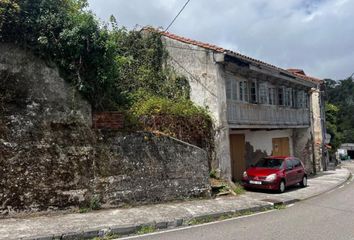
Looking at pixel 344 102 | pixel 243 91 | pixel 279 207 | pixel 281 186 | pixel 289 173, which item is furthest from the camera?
pixel 344 102

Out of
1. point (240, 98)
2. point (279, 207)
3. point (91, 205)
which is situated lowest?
point (279, 207)

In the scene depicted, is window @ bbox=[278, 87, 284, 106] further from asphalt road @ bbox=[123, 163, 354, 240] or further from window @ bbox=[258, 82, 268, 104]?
asphalt road @ bbox=[123, 163, 354, 240]

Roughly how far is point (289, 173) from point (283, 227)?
9.38 metres

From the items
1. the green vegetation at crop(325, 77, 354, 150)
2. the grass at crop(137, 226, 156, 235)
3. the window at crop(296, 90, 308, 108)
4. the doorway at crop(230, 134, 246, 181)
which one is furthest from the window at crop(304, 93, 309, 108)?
the green vegetation at crop(325, 77, 354, 150)

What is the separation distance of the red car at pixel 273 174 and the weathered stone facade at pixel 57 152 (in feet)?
18.6

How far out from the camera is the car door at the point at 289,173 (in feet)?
59.5

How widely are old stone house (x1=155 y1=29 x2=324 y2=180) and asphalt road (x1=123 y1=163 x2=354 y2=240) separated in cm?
553

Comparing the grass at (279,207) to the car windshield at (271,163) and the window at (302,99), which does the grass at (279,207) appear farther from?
the window at (302,99)

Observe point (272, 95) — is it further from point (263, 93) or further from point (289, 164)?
point (289, 164)

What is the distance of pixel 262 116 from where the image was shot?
68.7 feet

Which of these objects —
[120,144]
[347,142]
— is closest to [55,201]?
[120,144]

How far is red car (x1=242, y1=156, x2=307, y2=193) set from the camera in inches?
674

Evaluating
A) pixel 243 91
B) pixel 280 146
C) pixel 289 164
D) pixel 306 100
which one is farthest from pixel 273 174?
pixel 306 100

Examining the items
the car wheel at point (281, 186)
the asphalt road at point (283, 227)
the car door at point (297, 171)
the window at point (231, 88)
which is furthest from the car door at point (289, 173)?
the asphalt road at point (283, 227)
